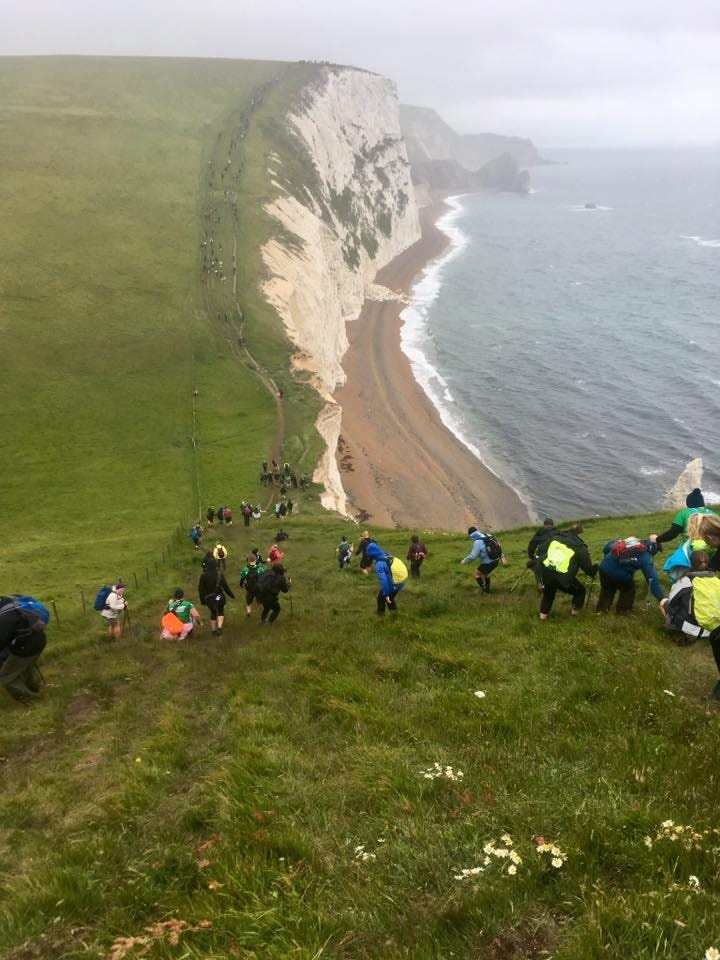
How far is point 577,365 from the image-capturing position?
83.6 metres

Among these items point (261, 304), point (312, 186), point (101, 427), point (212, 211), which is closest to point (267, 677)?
point (101, 427)

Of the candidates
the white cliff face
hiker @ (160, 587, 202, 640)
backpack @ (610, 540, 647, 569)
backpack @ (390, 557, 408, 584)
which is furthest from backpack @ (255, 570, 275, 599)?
the white cliff face

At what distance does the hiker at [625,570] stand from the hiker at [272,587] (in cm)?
764

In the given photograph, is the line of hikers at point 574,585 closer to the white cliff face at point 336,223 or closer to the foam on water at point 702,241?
the white cliff face at point 336,223

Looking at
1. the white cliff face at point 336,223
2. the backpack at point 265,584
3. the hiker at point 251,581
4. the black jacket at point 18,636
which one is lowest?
the hiker at point 251,581

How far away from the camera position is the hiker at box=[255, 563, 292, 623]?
16.1m

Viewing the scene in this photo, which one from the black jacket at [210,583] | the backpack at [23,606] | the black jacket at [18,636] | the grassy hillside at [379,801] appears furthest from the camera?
the black jacket at [210,583]

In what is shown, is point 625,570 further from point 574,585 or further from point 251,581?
point 251,581

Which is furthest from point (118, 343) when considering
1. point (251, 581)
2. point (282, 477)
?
point (251, 581)

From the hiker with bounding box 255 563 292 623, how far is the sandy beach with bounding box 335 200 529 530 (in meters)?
Result: 32.1

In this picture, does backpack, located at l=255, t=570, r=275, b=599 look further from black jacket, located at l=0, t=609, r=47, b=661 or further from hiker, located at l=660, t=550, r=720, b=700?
hiker, located at l=660, t=550, r=720, b=700

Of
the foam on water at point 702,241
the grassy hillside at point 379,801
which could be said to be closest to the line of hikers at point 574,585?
the grassy hillside at point 379,801

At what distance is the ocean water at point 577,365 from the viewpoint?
59531 mm

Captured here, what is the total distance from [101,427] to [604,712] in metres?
42.5
